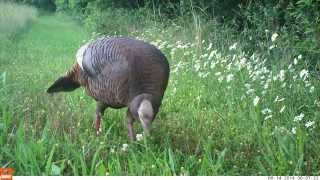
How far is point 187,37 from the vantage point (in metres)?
2.24

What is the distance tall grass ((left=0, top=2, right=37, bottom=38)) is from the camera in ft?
7.28

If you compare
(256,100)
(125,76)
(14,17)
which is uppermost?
(14,17)

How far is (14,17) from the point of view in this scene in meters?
2.23

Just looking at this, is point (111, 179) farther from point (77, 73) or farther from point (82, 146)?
point (77, 73)

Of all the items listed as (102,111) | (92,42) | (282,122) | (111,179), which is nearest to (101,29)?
(92,42)

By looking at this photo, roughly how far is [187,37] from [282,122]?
0.37 m

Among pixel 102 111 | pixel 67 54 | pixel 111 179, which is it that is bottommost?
pixel 111 179

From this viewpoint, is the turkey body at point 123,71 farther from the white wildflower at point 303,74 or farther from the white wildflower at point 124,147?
the white wildflower at point 303,74

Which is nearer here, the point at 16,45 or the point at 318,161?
the point at 318,161

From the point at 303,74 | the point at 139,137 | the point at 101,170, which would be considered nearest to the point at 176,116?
the point at 139,137

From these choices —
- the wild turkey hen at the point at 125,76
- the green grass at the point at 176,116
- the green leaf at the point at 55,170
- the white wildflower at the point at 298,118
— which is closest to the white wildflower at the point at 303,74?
the green grass at the point at 176,116

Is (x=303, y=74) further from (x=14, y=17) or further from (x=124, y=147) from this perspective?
(x=14, y=17)

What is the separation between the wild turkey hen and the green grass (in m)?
0.04

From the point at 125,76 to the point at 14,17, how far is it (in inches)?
16.7
